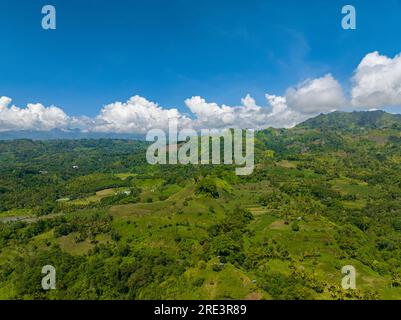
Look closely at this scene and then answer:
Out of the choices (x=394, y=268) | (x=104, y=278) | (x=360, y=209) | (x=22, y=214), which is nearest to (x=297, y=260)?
(x=394, y=268)

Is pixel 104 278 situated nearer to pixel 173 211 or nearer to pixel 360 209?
pixel 173 211

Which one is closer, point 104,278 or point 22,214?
point 104,278

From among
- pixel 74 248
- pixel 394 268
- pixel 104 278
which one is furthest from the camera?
pixel 74 248

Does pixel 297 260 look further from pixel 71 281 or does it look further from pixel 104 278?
pixel 71 281

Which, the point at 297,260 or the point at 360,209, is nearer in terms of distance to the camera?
the point at 297,260
